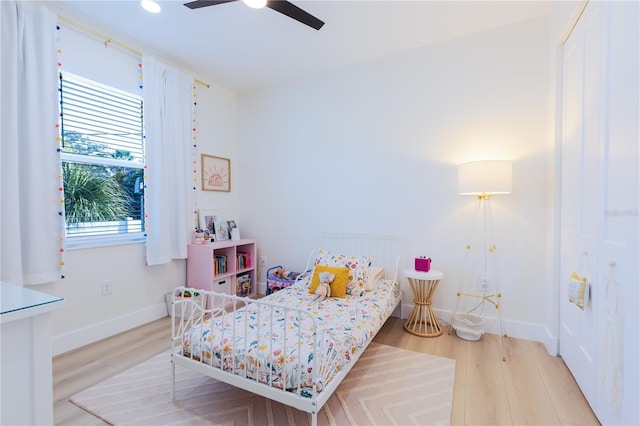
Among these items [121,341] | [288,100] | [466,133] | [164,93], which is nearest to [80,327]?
[121,341]

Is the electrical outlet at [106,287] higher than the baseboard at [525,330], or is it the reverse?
the electrical outlet at [106,287]

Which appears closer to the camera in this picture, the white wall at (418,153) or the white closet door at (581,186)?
the white closet door at (581,186)

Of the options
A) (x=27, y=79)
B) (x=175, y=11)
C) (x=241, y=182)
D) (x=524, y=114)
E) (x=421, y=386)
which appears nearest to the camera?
(x=421, y=386)

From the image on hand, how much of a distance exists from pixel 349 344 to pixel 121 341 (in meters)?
2.12

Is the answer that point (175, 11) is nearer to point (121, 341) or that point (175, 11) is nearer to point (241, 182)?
point (241, 182)

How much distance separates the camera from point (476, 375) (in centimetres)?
209

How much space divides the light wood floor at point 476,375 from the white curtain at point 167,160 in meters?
0.87

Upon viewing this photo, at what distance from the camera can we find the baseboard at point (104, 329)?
94.8 inches

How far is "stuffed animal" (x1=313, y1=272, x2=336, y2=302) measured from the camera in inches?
102

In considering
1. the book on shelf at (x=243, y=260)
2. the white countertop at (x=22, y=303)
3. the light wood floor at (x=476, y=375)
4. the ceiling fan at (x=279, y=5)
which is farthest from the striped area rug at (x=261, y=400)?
the ceiling fan at (x=279, y=5)

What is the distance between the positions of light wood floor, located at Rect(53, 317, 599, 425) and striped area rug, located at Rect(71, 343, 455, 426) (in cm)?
10

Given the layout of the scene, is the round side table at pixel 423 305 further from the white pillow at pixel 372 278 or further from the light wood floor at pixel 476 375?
the white pillow at pixel 372 278

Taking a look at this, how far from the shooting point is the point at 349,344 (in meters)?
1.83

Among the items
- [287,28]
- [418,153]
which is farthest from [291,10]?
[418,153]
